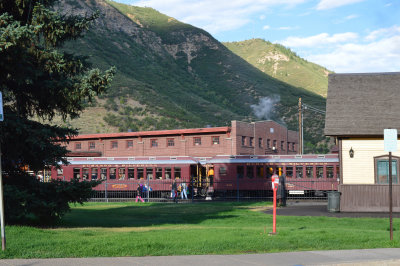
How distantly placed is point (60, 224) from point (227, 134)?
37.2m

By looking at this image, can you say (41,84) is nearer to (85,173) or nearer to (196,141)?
(85,173)

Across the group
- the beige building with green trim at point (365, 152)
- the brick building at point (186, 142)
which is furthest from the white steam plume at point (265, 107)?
the beige building with green trim at point (365, 152)

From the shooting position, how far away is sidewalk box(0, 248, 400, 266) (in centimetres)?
988

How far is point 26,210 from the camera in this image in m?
14.4

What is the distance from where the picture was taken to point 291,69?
575ft

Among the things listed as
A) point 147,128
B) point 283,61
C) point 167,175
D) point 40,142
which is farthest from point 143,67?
point 40,142

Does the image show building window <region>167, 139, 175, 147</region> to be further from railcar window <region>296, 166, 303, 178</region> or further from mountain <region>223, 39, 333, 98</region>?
mountain <region>223, 39, 333, 98</region>

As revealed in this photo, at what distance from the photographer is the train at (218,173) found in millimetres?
38281

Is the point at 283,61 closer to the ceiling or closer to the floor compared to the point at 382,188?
closer to the ceiling

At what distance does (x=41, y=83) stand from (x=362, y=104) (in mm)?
17123

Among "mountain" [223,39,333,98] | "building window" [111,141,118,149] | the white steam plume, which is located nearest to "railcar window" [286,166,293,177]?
"building window" [111,141,118,149]

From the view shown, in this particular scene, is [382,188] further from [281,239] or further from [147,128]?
[147,128]

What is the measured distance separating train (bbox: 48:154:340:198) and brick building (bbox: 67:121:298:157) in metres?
10.5

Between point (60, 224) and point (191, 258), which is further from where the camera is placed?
point (60, 224)
